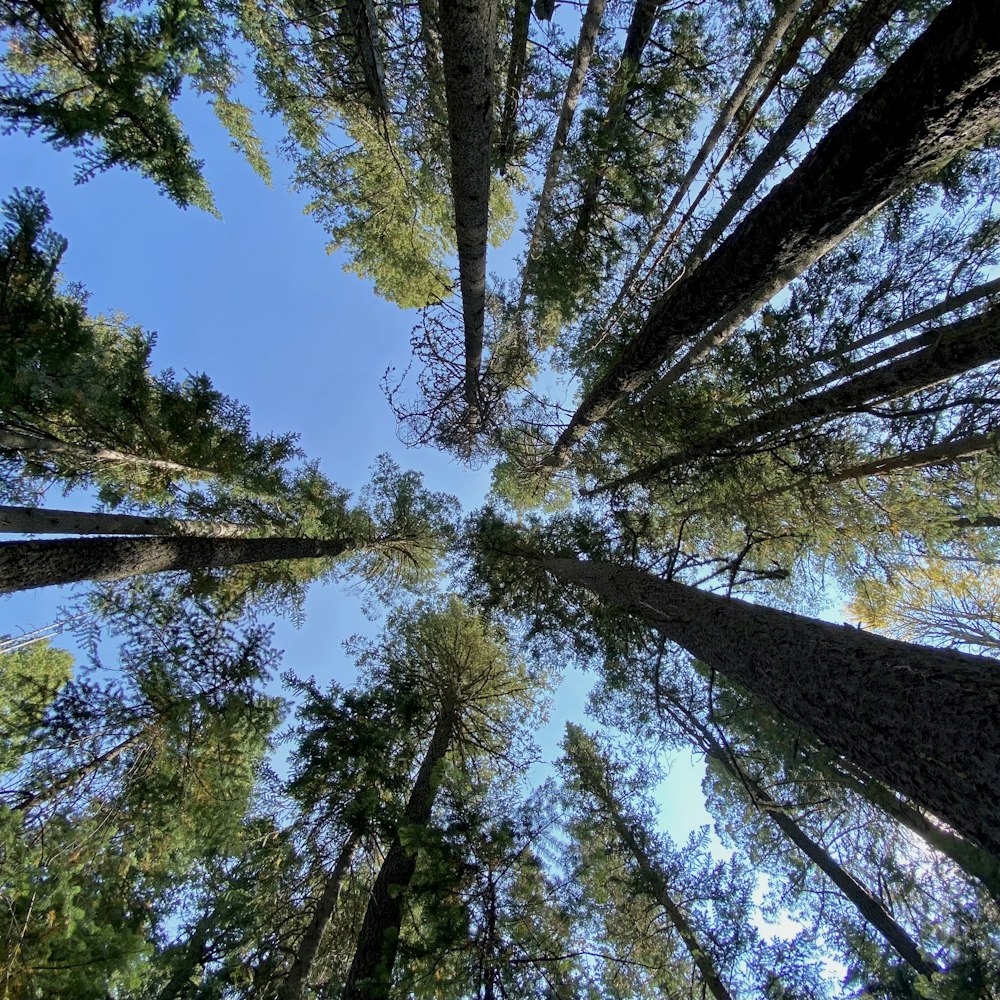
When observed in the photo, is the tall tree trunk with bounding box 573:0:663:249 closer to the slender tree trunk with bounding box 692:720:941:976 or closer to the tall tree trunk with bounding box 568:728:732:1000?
the slender tree trunk with bounding box 692:720:941:976

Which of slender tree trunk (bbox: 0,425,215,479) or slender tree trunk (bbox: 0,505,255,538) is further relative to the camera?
Result: slender tree trunk (bbox: 0,425,215,479)

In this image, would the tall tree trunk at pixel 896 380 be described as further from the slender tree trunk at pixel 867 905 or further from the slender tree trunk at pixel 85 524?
the slender tree trunk at pixel 85 524

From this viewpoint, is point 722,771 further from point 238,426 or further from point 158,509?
point 158,509

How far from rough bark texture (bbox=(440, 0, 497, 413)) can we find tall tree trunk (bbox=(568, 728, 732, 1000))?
7966 millimetres

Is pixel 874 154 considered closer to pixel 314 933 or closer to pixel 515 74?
pixel 515 74

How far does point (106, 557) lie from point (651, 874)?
8014 mm

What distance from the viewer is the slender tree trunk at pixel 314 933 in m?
5.12

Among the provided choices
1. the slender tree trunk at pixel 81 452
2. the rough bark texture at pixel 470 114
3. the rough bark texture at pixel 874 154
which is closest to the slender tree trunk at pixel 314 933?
the slender tree trunk at pixel 81 452

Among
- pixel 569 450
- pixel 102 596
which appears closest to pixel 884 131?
pixel 569 450

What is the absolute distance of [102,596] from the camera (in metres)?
7.53

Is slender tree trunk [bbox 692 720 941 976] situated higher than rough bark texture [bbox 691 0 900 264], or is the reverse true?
rough bark texture [bbox 691 0 900 264]

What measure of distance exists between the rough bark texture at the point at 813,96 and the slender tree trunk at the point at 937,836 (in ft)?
18.1

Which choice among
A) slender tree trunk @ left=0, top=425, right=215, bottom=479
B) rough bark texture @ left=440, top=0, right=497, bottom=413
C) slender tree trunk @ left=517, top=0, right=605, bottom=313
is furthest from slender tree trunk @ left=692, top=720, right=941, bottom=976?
slender tree trunk @ left=0, top=425, right=215, bottom=479

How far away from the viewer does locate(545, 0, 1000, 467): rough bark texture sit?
2.12 metres
